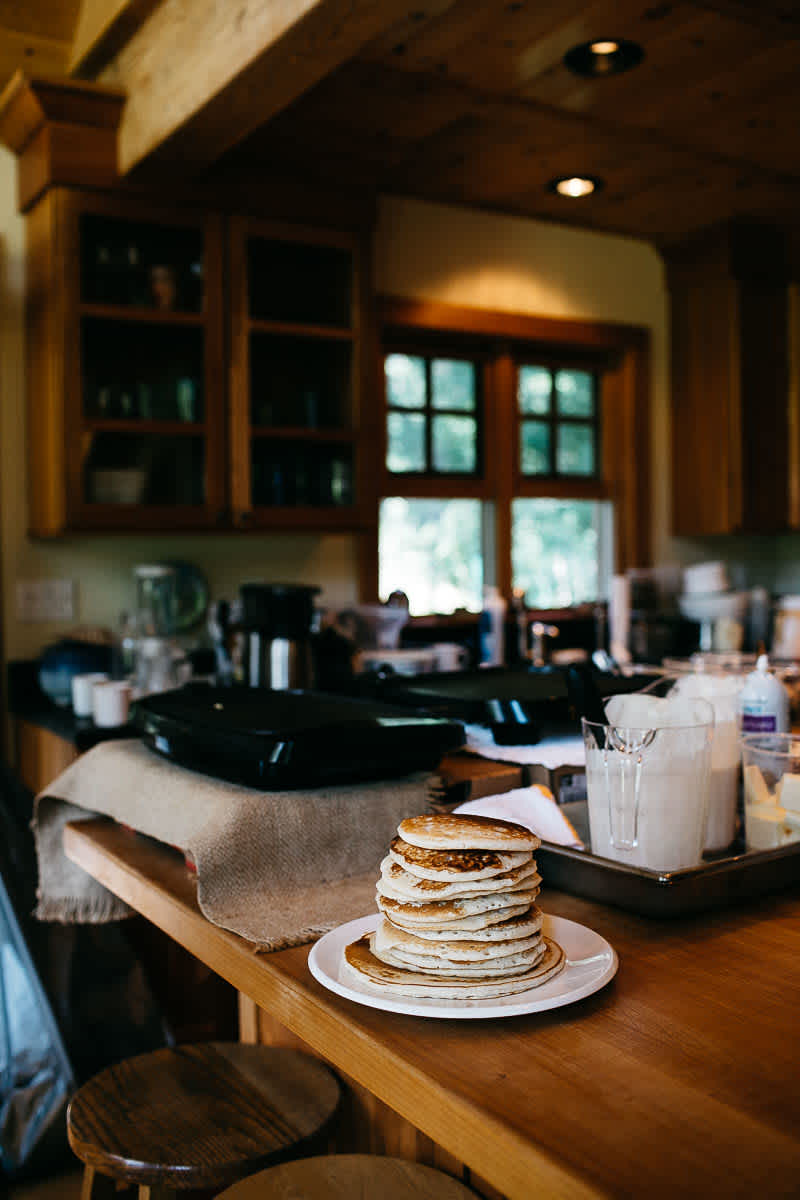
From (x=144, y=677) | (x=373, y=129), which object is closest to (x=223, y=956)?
(x=144, y=677)

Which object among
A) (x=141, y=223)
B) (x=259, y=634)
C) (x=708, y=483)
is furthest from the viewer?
(x=708, y=483)

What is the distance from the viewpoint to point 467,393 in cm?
398

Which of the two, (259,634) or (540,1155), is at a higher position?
(259,634)

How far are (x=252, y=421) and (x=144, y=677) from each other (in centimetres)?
83

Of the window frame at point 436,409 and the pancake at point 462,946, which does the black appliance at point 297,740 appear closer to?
the pancake at point 462,946

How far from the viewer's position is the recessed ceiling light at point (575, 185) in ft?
11.6

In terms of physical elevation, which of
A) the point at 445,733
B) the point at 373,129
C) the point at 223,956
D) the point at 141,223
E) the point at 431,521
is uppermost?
the point at 373,129

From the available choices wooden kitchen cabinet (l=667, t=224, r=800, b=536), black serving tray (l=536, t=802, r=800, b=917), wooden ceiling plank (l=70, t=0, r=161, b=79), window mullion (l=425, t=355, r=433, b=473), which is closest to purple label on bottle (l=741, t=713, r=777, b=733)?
black serving tray (l=536, t=802, r=800, b=917)

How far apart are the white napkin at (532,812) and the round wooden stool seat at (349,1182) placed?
40 cm

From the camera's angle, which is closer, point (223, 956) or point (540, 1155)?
point (540, 1155)

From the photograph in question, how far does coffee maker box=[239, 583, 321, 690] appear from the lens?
2.49 meters

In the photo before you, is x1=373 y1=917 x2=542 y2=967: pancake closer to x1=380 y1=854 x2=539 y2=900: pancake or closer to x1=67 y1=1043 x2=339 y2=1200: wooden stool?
x1=380 y1=854 x2=539 y2=900: pancake

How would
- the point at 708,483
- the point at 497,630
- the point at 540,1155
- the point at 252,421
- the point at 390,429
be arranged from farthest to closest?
1. the point at 708,483
2. the point at 390,429
3. the point at 497,630
4. the point at 252,421
5. the point at 540,1155

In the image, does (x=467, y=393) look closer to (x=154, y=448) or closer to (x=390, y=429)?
(x=390, y=429)
